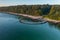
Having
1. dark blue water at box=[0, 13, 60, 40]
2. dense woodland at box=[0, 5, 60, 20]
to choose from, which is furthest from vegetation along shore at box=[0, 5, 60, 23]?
dark blue water at box=[0, 13, 60, 40]

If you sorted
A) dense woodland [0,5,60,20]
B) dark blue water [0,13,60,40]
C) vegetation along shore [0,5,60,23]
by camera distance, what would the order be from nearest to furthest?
dark blue water [0,13,60,40] < vegetation along shore [0,5,60,23] < dense woodland [0,5,60,20]

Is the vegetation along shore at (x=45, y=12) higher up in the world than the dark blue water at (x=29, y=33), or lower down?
lower down

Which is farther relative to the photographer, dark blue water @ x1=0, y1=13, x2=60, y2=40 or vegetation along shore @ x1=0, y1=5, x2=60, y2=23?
vegetation along shore @ x1=0, y1=5, x2=60, y2=23

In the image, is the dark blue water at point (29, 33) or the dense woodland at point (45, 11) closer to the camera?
the dark blue water at point (29, 33)

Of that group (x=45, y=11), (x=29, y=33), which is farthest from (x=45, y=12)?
(x=29, y=33)

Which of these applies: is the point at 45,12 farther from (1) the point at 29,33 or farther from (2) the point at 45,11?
(1) the point at 29,33

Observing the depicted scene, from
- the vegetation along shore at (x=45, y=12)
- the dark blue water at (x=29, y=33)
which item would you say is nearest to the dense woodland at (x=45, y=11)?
the vegetation along shore at (x=45, y=12)

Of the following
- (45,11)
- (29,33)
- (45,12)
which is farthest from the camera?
(45,11)

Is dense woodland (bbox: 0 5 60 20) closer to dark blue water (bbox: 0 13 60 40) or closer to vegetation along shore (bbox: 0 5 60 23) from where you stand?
vegetation along shore (bbox: 0 5 60 23)

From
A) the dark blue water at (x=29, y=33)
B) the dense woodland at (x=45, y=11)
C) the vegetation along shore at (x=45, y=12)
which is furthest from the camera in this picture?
the dense woodland at (x=45, y=11)

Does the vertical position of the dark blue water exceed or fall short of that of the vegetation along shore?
it exceeds it

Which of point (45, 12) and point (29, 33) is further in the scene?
point (45, 12)

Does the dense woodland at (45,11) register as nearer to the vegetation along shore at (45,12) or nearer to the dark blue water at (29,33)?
the vegetation along shore at (45,12)
